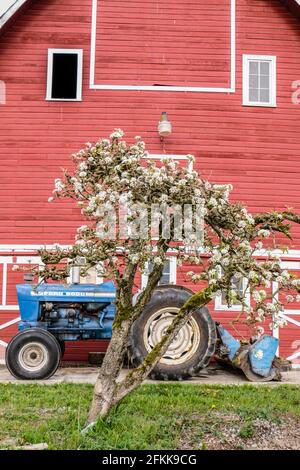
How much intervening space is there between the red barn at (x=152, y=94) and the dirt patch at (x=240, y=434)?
18.1ft

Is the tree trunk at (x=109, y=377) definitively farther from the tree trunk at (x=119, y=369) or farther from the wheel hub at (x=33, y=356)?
the wheel hub at (x=33, y=356)

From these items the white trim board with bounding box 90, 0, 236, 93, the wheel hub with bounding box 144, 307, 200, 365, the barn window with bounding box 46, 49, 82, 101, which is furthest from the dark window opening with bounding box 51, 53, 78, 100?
the wheel hub with bounding box 144, 307, 200, 365

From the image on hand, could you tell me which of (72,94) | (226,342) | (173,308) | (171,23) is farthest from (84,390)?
(171,23)

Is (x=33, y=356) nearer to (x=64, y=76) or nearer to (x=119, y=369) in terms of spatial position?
(x=119, y=369)

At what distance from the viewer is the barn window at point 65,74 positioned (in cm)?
1179

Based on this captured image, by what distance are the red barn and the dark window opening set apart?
0.02m

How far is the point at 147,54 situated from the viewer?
11.9m

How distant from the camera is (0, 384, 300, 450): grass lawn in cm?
513

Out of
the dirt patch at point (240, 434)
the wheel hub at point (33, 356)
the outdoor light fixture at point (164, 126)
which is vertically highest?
the outdoor light fixture at point (164, 126)

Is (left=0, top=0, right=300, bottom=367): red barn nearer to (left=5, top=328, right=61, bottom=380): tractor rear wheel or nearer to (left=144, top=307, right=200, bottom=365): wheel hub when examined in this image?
(left=144, top=307, right=200, bottom=365): wheel hub

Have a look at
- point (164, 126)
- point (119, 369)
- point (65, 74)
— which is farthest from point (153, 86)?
point (119, 369)

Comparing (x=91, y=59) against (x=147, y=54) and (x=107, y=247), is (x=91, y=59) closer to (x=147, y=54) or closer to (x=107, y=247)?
(x=147, y=54)

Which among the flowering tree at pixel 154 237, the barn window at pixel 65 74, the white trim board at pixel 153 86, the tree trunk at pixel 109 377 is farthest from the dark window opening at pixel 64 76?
the tree trunk at pixel 109 377
